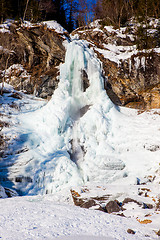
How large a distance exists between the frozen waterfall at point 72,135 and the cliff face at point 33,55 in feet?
8.38

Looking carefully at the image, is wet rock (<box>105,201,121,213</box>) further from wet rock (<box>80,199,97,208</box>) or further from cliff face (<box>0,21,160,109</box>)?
cliff face (<box>0,21,160,109</box>)

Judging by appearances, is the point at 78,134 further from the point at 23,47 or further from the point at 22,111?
the point at 23,47

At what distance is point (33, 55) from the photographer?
57.7 ft

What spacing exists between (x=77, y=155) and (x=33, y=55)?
1093cm

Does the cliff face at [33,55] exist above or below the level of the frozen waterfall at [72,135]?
above

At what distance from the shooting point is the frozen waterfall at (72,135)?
9.42m

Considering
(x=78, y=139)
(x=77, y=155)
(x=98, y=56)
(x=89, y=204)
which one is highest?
(x=98, y=56)

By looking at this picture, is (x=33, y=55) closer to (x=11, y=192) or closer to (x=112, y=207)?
(x=11, y=192)

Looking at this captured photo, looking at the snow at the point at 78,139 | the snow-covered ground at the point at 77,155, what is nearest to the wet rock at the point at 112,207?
the snow-covered ground at the point at 77,155

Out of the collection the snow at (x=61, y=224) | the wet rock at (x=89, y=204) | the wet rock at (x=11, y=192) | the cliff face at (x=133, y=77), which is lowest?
the wet rock at (x=11, y=192)

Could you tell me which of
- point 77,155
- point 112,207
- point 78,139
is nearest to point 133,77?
point 78,139

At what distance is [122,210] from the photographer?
5949 mm

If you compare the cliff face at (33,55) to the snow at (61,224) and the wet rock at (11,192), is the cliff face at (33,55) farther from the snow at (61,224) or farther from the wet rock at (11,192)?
the snow at (61,224)

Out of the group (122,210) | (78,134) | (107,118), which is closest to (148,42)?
(107,118)
